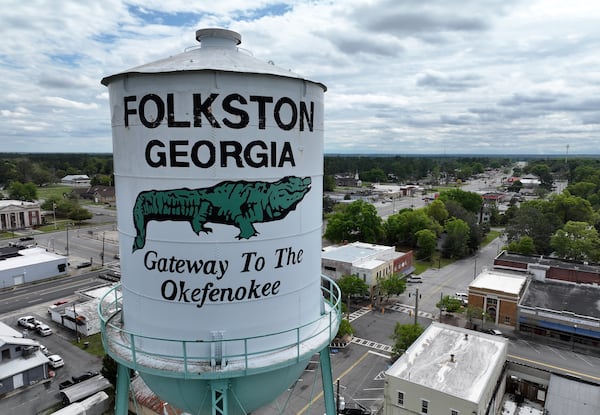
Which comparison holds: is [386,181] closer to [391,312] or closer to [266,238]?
[391,312]

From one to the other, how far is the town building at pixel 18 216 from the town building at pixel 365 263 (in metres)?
48.8

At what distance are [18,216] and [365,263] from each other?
54312 mm

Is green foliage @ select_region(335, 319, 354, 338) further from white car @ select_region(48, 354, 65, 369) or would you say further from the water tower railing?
the water tower railing

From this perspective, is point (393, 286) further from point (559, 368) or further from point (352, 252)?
point (559, 368)

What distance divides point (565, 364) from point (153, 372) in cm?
2746

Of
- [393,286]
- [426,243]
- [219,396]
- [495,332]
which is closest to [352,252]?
[393,286]

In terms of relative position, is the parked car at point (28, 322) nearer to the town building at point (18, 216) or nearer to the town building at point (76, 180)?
the town building at point (18, 216)

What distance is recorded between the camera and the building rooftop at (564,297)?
30094 millimetres

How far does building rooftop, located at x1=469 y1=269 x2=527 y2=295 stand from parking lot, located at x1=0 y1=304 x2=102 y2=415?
91.9ft

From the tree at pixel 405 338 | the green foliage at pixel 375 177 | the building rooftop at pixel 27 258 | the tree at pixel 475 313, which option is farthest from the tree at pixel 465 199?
the green foliage at pixel 375 177

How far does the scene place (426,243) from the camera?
160ft

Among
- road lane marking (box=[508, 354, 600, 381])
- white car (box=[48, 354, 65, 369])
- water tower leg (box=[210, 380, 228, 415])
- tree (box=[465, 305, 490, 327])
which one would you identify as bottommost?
road lane marking (box=[508, 354, 600, 381])

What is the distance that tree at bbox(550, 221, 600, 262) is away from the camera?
43031mm

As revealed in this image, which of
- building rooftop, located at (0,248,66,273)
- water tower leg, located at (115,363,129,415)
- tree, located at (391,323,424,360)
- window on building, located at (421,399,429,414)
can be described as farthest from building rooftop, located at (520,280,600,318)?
building rooftop, located at (0,248,66,273)
